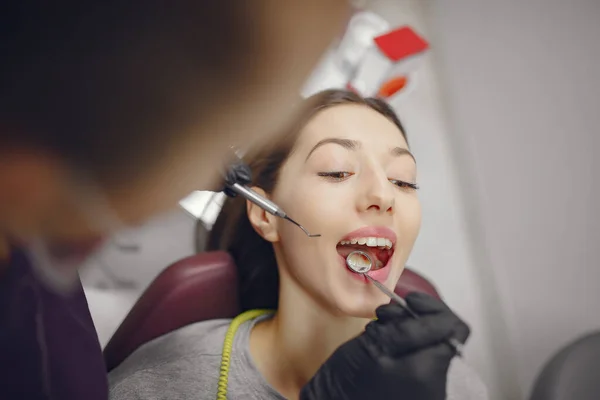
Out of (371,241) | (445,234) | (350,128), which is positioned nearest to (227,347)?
(371,241)

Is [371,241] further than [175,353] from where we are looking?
No

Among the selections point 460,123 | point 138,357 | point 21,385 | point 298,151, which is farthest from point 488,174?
point 21,385

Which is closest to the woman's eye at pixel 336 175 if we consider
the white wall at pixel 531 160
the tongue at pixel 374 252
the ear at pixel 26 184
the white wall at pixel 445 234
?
the tongue at pixel 374 252

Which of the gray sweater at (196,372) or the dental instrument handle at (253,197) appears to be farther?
the gray sweater at (196,372)

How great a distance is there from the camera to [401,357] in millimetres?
507

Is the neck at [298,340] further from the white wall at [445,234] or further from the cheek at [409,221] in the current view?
the white wall at [445,234]

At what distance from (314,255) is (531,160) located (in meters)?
0.67

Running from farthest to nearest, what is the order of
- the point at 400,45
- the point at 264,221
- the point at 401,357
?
1. the point at 400,45
2. the point at 264,221
3. the point at 401,357

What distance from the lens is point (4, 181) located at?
0.23 m

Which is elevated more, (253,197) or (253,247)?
(253,197)

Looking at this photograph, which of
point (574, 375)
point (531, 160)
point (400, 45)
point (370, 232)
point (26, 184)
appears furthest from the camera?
point (400, 45)

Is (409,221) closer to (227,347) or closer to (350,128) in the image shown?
(350,128)

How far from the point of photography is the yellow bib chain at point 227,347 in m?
0.67

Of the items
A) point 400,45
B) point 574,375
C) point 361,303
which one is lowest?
point 574,375
